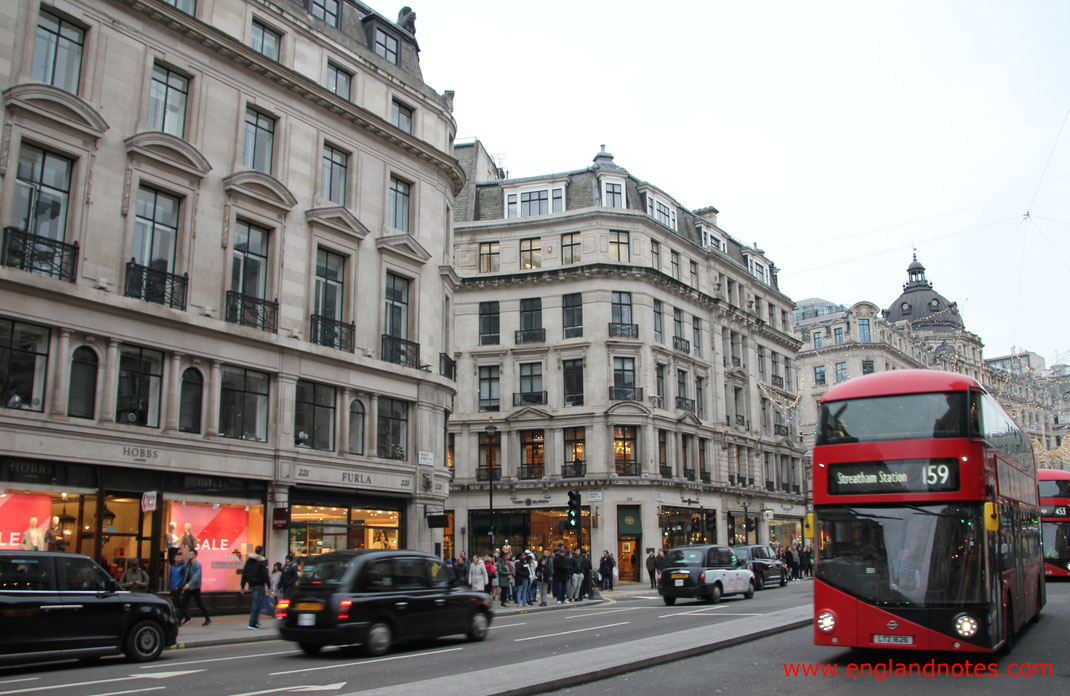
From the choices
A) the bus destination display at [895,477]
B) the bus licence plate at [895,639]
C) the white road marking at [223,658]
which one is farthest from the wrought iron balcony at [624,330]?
the bus licence plate at [895,639]

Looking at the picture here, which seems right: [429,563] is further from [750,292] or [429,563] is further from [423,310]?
[750,292]

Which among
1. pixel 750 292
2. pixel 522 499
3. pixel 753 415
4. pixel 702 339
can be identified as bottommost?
pixel 522 499

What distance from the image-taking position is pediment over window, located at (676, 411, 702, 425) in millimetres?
49281

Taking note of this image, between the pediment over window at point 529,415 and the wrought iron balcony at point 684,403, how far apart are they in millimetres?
7733

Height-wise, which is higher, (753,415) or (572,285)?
(572,285)

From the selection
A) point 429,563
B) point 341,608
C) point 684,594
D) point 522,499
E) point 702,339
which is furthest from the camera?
point 702,339

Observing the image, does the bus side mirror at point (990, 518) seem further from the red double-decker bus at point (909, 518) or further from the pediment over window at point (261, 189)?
the pediment over window at point (261, 189)

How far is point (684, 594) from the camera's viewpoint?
2573 cm

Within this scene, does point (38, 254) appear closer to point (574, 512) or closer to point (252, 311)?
point (252, 311)

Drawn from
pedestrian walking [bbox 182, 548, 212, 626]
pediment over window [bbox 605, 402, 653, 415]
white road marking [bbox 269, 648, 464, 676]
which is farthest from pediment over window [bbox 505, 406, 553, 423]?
white road marking [bbox 269, 648, 464, 676]

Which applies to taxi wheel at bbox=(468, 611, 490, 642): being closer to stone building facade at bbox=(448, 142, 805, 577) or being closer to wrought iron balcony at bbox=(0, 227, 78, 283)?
wrought iron balcony at bbox=(0, 227, 78, 283)

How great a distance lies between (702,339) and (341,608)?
42.8 metres

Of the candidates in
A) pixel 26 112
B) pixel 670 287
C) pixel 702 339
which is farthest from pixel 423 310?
pixel 702 339

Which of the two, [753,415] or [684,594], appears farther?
[753,415]
